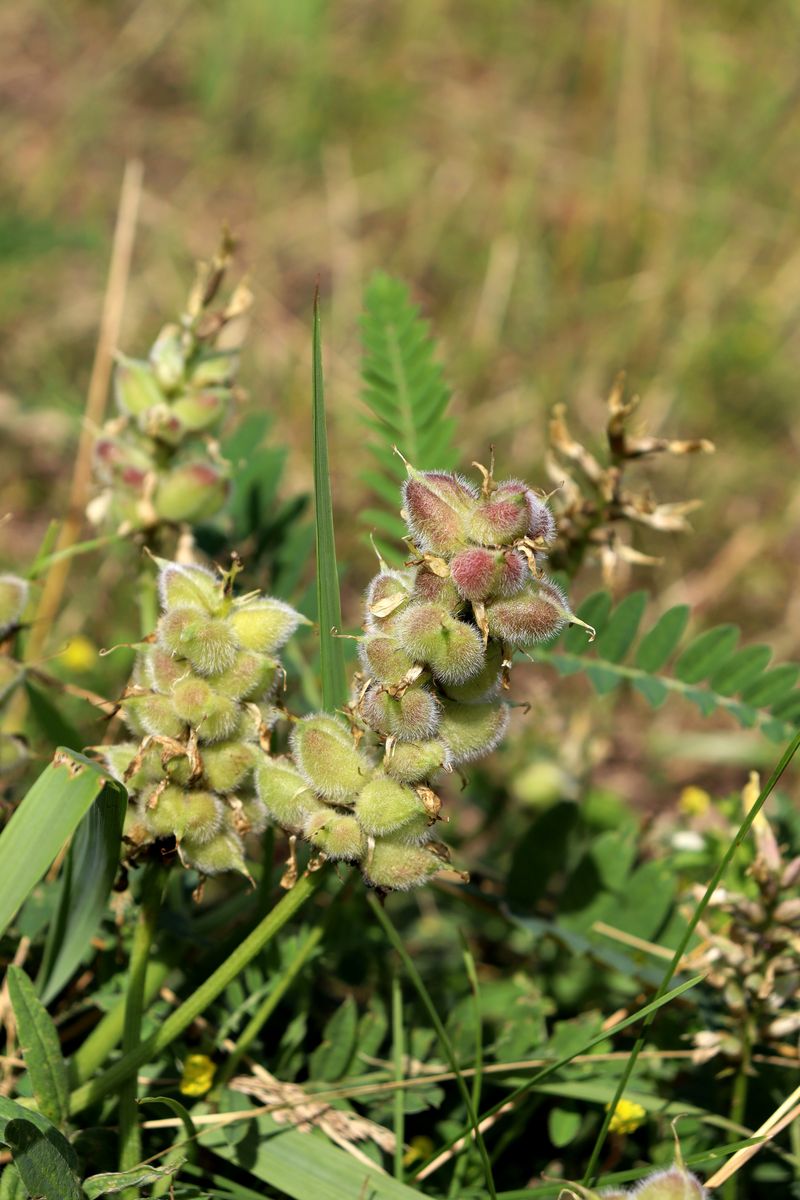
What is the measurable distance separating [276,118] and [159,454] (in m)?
4.11

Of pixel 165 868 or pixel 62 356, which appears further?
pixel 62 356

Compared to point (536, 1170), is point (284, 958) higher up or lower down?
higher up

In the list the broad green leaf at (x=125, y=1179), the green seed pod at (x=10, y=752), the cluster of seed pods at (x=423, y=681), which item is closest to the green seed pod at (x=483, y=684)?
the cluster of seed pods at (x=423, y=681)

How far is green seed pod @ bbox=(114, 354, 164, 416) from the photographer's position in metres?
2.07

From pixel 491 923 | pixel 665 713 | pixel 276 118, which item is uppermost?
pixel 276 118

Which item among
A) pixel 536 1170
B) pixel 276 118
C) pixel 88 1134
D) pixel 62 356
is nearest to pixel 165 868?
pixel 88 1134

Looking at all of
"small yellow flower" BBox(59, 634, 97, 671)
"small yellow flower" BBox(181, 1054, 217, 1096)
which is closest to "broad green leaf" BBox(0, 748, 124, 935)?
"small yellow flower" BBox(181, 1054, 217, 1096)

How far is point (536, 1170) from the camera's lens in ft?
6.73

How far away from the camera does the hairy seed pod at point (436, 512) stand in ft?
4.28

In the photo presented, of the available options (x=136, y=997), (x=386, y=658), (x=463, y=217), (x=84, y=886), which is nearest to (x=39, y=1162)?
(x=136, y=997)

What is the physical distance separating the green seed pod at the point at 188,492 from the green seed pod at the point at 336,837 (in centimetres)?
83

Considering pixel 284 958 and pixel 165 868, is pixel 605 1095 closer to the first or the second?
pixel 284 958

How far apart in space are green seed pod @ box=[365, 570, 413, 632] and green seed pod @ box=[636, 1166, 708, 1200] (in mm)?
679

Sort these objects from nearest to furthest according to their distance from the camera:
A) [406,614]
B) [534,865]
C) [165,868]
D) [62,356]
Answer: [406,614]
[165,868]
[534,865]
[62,356]
